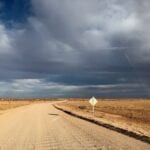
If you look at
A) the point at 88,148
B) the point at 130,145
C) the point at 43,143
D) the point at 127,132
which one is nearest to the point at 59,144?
the point at 43,143

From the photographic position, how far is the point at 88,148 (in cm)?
1312

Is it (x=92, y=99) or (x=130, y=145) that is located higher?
(x=92, y=99)

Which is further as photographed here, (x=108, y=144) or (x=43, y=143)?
(x=43, y=143)

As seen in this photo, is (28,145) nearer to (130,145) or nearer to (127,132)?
(130,145)

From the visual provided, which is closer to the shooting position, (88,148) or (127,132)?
(88,148)

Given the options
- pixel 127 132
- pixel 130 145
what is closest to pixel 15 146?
pixel 130 145

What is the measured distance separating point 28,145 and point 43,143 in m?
0.86

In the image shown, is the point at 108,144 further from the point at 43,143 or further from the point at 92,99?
the point at 92,99

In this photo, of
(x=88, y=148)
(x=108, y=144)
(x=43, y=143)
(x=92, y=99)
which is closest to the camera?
(x=88, y=148)

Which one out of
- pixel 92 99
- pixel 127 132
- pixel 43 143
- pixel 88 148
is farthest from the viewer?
pixel 92 99

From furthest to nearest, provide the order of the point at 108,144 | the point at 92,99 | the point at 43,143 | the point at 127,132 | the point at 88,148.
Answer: the point at 92,99 < the point at 127,132 < the point at 43,143 < the point at 108,144 < the point at 88,148

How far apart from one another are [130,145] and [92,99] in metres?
26.3

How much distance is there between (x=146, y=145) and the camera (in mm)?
13945

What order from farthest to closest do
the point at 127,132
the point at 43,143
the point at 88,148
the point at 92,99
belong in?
the point at 92,99
the point at 127,132
the point at 43,143
the point at 88,148
